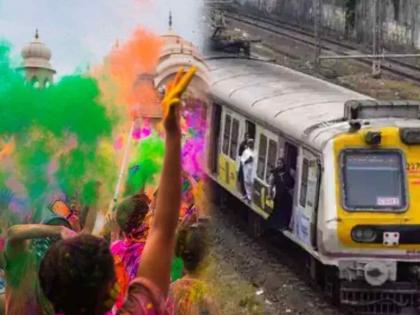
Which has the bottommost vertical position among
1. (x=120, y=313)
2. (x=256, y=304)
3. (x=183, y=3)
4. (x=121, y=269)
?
(x=256, y=304)

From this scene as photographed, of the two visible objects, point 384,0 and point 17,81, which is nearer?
point 17,81

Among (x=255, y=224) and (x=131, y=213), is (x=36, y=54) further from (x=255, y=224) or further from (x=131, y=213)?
(x=255, y=224)

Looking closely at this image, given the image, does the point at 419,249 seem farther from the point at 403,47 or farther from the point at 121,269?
the point at 403,47

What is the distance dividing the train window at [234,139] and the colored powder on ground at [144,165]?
263 inches

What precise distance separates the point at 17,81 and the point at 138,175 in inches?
25.2

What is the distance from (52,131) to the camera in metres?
4.06

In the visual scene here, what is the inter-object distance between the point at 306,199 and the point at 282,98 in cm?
202

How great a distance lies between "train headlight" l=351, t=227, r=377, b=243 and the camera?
7848mm

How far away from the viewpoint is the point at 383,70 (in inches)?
888

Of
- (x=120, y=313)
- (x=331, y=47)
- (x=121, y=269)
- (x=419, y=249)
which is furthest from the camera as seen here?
(x=331, y=47)

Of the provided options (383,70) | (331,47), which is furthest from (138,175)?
(331,47)

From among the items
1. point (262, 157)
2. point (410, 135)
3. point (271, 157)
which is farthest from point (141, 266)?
point (262, 157)

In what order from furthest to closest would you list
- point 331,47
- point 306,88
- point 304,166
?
1. point 331,47
2. point 306,88
3. point 304,166

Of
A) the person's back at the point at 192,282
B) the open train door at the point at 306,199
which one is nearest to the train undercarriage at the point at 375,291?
the open train door at the point at 306,199
